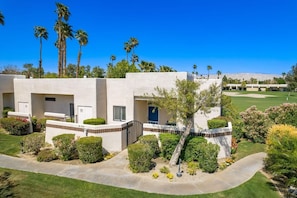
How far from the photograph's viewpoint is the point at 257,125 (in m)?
15.4

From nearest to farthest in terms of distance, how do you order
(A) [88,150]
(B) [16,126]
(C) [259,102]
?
1. (A) [88,150]
2. (B) [16,126]
3. (C) [259,102]

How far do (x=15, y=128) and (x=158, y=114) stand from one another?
12.2 meters

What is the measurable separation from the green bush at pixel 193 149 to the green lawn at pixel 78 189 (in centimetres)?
296

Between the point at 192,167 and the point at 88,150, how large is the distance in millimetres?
5735

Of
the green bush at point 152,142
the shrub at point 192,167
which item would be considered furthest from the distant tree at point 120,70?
the shrub at point 192,167

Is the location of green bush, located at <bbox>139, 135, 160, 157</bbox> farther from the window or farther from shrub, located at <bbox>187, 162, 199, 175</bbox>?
the window

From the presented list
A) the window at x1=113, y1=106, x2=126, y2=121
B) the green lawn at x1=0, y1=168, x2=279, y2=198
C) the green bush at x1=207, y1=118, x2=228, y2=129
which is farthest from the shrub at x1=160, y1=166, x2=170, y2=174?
the window at x1=113, y1=106, x2=126, y2=121

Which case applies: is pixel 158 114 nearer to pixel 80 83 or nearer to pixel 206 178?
pixel 80 83

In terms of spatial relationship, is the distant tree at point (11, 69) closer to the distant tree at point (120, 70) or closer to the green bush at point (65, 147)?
the distant tree at point (120, 70)

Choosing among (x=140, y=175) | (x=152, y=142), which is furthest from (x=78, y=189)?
(x=152, y=142)

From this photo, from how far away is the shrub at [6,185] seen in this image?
24.9 ft

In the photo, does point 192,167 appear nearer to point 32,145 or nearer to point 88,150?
point 88,150

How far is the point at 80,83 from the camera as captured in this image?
59.3 feet

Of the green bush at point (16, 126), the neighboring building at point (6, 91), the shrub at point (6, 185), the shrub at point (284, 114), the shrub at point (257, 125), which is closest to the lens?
the shrub at point (6, 185)
